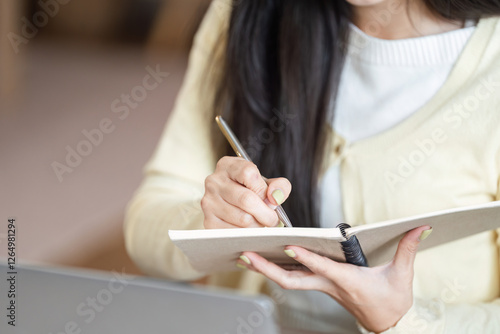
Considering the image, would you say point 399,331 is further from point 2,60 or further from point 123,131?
point 2,60

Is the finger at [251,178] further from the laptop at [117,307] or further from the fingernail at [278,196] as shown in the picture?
the laptop at [117,307]

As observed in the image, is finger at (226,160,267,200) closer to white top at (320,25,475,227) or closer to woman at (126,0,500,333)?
woman at (126,0,500,333)

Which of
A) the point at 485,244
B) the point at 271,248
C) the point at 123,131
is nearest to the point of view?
the point at 271,248

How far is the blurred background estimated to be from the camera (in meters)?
2.42

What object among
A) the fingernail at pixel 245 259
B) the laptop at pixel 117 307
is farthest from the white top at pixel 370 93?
the laptop at pixel 117 307

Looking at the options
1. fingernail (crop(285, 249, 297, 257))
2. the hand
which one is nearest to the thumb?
the hand

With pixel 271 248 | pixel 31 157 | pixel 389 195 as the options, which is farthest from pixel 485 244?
pixel 31 157

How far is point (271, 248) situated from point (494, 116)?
403 millimetres

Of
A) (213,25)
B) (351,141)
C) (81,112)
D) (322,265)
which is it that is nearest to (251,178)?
(322,265)

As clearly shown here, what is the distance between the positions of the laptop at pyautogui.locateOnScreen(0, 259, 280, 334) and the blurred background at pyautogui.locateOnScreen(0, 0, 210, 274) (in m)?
0.69

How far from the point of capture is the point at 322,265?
0.75 metres

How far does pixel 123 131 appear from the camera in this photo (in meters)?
3.30

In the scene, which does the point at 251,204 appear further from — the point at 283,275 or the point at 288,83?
the point at 288,83

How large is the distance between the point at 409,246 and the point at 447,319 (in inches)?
7.0
